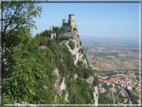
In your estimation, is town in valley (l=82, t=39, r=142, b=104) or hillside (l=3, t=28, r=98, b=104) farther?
town in valley (l=82, t=39, r=142, b=104)

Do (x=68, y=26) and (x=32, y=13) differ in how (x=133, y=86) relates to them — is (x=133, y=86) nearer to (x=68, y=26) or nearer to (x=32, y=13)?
(x=68, y=26)

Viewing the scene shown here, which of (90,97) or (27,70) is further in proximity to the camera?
(90,97)

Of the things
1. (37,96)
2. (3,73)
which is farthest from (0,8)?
(37,96)

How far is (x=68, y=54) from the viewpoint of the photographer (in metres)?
18.8

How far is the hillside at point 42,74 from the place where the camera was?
10.7 ft

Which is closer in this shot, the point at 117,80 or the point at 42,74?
the point at 42,74

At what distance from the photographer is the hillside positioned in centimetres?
327

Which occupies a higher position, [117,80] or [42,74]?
[42,74]

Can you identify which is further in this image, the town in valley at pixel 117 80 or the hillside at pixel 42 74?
the town in valley at pixel 117 80

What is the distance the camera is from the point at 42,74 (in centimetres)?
406

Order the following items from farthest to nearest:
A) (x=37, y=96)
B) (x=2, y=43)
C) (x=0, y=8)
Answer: (x=37, y=96) < (x=2, y=43) < (x=0, y=8)

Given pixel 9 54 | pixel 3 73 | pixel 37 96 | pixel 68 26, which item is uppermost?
pixel 68 26

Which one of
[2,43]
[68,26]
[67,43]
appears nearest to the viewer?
[2,43]

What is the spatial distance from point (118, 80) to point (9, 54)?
101 feet
